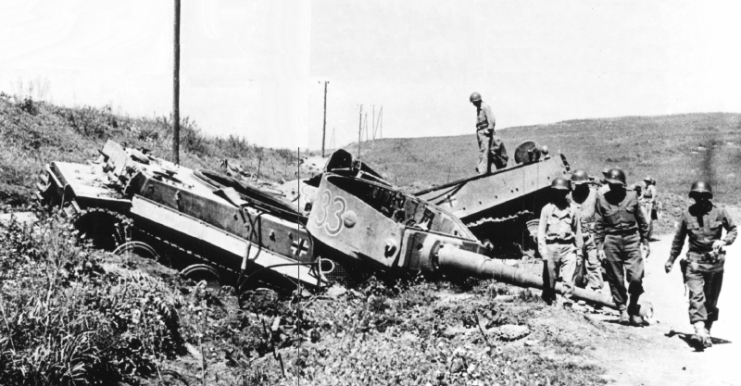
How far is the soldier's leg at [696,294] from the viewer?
22.2 ft

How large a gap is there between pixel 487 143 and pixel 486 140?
0.08 metres

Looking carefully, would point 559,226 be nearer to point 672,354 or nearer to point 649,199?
point 672,354

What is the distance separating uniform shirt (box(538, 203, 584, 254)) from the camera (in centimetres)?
853

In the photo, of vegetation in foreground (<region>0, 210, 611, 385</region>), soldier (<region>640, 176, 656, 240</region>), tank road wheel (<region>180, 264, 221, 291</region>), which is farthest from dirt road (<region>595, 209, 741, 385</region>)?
soldier (<region>640, 176, 656, 240</region>)

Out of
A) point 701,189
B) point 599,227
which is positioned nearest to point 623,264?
point 599,227

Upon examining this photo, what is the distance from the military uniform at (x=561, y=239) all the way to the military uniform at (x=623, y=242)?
843mm

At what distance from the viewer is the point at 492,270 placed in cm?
801

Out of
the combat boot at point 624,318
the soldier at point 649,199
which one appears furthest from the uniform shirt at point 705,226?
the soldier at point 649,199

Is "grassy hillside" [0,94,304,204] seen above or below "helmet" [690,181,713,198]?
below

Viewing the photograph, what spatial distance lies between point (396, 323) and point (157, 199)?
13.5 ft

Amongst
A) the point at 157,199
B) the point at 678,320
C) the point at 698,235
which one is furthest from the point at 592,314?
the point at 157,199

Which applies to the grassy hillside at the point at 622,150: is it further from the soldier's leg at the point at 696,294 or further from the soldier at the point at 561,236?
the soldier's leg at the point at 696,294

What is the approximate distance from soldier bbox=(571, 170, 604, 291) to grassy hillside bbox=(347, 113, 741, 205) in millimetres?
18451

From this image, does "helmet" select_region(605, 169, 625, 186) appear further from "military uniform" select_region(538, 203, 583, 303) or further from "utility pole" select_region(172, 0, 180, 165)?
"utility pole" select_region(172, 0, 180, 165)
